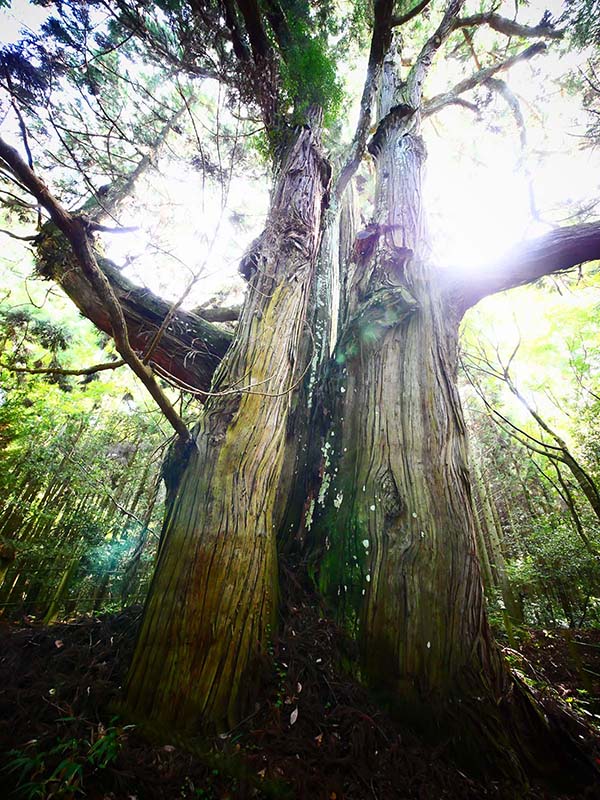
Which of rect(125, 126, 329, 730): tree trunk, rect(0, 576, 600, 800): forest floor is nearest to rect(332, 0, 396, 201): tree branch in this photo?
rect(125, 126, 329, 730): tree trunk

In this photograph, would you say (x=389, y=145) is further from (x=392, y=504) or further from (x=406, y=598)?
(x=406, y=598)

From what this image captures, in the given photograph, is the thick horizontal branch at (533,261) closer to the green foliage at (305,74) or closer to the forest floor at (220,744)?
the green foliage at (305,74)

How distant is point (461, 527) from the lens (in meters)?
1.92

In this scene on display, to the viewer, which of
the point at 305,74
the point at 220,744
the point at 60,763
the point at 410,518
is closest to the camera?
the point at 60,763

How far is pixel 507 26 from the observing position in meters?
5.33

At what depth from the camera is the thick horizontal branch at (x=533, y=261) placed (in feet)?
9.04

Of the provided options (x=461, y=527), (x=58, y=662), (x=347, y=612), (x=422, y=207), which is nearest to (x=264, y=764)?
(x=347, y=612)

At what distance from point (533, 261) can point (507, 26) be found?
546 cm

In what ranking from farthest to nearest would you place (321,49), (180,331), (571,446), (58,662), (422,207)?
1. (571,446)
2. (321,49)
3. (422,207)
4. (180,331)
5. (58,662)

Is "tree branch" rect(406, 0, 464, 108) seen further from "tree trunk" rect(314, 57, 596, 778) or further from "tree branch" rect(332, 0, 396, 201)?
"tree trunk" rect(314, 57, 596, 778)

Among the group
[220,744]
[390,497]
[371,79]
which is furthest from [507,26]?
[220,744]

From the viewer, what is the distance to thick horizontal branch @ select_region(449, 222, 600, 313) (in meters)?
2.75

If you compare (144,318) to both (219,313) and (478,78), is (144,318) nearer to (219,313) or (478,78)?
(219,313)

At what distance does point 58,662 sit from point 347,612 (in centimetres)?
139
